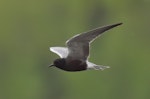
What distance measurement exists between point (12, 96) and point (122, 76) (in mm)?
1961

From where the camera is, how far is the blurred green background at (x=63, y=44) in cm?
1956

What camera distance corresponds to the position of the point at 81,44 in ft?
31.3

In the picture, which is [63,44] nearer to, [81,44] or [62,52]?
[62,52]

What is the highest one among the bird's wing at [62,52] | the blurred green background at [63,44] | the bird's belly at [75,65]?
the bird's wing at [62,52]

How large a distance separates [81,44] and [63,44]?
32.3 ft

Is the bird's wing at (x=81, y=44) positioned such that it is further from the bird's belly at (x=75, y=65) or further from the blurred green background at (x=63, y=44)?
the blurred green background at (x=63, y=44)

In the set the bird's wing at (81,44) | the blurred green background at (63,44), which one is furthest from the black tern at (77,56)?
the blurred green background at (63,44)

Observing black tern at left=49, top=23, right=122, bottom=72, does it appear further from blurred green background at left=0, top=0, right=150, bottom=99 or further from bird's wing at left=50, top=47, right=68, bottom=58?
blurred green background at left=0, top=0, right=150, bottom=99

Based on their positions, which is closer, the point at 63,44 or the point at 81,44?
the point at 81,44

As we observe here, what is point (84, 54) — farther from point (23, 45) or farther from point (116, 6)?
point (116, 6)

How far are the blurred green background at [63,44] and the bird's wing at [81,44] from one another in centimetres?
913

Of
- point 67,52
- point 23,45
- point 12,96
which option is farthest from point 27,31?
point 67,52

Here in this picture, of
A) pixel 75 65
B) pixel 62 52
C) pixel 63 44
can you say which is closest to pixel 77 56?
pixel 75 65

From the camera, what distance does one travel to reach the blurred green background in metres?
19.6
